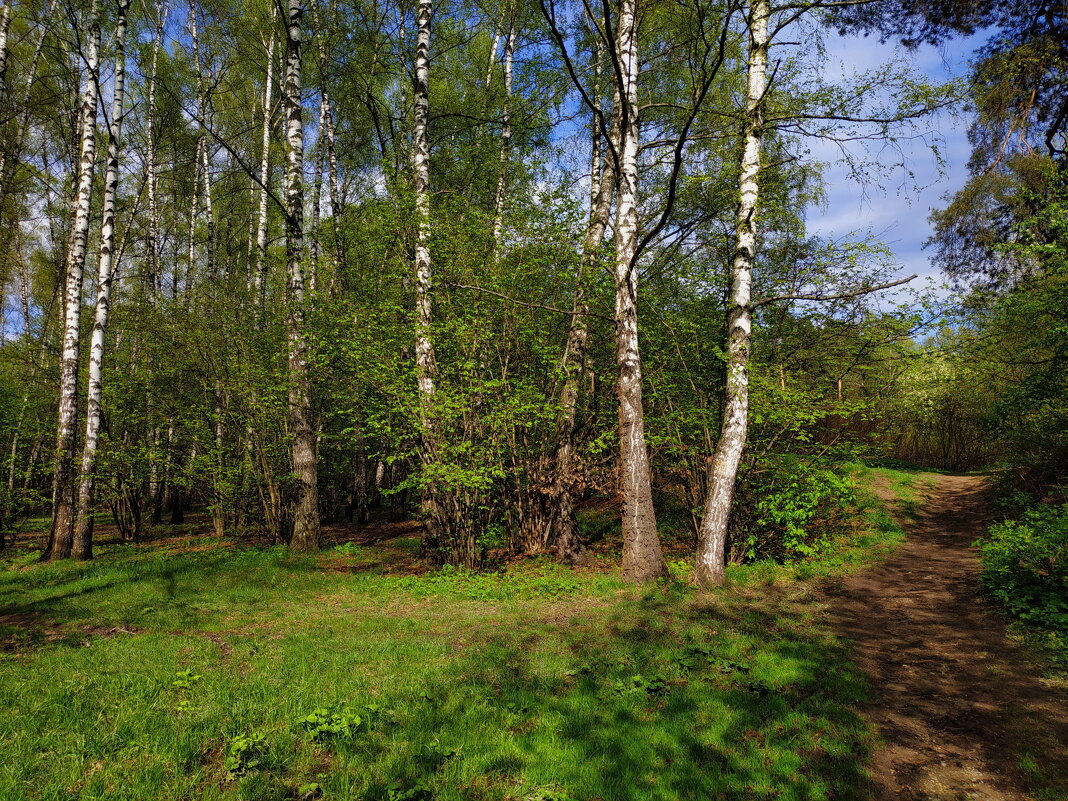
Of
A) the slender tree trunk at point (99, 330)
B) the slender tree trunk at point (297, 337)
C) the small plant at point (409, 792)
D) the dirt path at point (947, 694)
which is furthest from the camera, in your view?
the slender tree trunk at point (297, 337)

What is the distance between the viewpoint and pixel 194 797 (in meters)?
2.75

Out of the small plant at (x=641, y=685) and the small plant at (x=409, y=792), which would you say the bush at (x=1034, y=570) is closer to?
the small plant at (x=641, y=685)

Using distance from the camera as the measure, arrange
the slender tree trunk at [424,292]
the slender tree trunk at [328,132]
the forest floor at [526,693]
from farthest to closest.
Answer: the slender tree trunk at [328,132] < the slender tree trunk at [424,292] < the forest floor at [526,693]

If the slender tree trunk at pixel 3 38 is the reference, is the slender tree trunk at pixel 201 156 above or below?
above

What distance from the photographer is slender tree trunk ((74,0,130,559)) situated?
9.97 m

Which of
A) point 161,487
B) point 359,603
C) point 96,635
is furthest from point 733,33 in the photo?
point 161,487

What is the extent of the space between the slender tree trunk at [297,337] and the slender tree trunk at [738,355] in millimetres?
7808

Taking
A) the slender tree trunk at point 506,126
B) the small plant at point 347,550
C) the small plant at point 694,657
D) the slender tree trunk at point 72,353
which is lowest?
the small plant at point 694,657

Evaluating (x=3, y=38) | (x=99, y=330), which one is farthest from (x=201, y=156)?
(x=99, y=330)

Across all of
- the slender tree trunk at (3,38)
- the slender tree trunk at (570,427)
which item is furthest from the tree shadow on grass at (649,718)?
the slender tree trunk at (3,38)

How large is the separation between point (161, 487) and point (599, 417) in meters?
16.1

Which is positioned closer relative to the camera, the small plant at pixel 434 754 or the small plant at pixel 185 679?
the small plant at pixel 434 754

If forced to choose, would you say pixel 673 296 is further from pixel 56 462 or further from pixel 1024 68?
pixel 56 462

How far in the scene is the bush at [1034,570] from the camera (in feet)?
18.3
